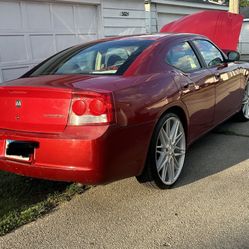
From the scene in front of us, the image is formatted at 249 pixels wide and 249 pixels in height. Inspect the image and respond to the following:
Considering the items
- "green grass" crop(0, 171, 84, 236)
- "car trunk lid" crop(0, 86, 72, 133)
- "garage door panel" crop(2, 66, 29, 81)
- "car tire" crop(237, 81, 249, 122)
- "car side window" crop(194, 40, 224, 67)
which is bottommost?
"green grass" crop(0, 171, 84, 236)

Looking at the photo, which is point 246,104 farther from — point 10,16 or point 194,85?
point 10,16

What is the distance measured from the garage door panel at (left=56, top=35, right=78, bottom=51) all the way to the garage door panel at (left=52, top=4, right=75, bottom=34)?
0.49 ft

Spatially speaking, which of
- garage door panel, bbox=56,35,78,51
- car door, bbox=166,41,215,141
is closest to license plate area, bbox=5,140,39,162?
car door, bbox=166,41,215,141

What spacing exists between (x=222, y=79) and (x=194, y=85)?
3.23 ft

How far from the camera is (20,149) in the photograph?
11.0 ft

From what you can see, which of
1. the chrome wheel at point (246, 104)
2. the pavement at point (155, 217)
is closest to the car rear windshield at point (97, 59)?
the pavement at point (155, 217)

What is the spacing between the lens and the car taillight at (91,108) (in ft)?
10.1

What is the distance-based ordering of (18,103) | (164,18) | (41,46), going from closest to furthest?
(18,103), (41,46), (164,18)

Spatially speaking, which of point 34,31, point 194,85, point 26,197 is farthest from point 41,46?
point 26,197

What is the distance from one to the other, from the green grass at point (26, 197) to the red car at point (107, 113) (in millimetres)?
380

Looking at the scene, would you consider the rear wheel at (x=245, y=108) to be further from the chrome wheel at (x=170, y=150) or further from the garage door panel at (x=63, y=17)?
the garage door panel at (x=63, y=17)

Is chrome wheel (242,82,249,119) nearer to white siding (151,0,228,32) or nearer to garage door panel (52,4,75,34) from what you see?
garage door panel (52,4,75,34)

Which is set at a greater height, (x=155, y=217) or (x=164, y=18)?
(x=164, y=18)

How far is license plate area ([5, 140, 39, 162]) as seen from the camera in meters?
3.27
